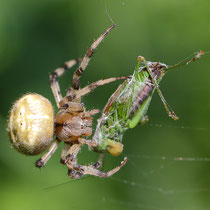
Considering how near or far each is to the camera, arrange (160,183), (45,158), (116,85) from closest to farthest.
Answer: (45,158) → (116,85) → (160,183)

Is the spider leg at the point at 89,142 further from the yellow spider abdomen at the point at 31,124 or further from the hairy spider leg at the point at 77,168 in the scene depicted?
the yellow spider abdomen at the point at 31,124

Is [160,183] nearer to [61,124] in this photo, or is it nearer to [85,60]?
[61,124]

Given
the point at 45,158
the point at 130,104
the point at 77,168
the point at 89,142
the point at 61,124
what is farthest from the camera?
the point at 45,158

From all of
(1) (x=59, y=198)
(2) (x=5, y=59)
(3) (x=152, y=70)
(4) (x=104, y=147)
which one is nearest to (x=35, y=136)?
(4) (x=104, y=147)

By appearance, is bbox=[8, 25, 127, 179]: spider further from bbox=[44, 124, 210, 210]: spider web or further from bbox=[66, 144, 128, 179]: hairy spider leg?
bbox=[44, 124, 210, 210]: spider web

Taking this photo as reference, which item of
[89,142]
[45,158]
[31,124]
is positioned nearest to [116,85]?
[45,158]

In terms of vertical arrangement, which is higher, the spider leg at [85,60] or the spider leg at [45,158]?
the spider leg at [85,60]

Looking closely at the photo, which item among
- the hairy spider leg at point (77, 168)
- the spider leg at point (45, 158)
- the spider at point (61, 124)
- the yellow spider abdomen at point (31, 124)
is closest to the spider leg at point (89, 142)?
the spider at point (61, 124)
